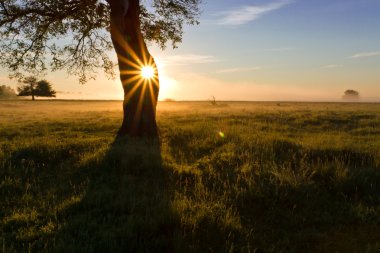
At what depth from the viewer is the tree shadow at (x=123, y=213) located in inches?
213

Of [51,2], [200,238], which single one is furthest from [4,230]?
[51,2]

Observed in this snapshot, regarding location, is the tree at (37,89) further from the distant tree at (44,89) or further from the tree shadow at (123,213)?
the tree shadow at (123,213)

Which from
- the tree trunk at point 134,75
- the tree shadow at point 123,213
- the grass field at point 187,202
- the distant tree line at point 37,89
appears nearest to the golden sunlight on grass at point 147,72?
the tree trunk at point 134,75

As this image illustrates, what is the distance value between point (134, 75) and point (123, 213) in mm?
10840

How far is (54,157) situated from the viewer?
1159cm

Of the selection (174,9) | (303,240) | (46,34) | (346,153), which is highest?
(174,9)

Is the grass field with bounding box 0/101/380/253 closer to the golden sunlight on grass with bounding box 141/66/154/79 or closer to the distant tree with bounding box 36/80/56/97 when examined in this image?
the golden sunlight on grass with bounding box 141/66/154/79

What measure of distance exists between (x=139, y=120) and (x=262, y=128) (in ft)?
25.2

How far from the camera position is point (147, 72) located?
16.8 m

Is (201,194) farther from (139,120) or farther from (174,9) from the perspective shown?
(174,9)

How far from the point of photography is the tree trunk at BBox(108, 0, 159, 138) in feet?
53.0

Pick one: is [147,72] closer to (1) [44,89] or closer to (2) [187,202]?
(2) [187,202]

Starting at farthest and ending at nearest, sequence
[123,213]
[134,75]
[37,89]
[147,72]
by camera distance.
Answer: [37,89], [147,72], [134,75], [123,213]

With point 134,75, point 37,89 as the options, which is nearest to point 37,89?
point 37,89
